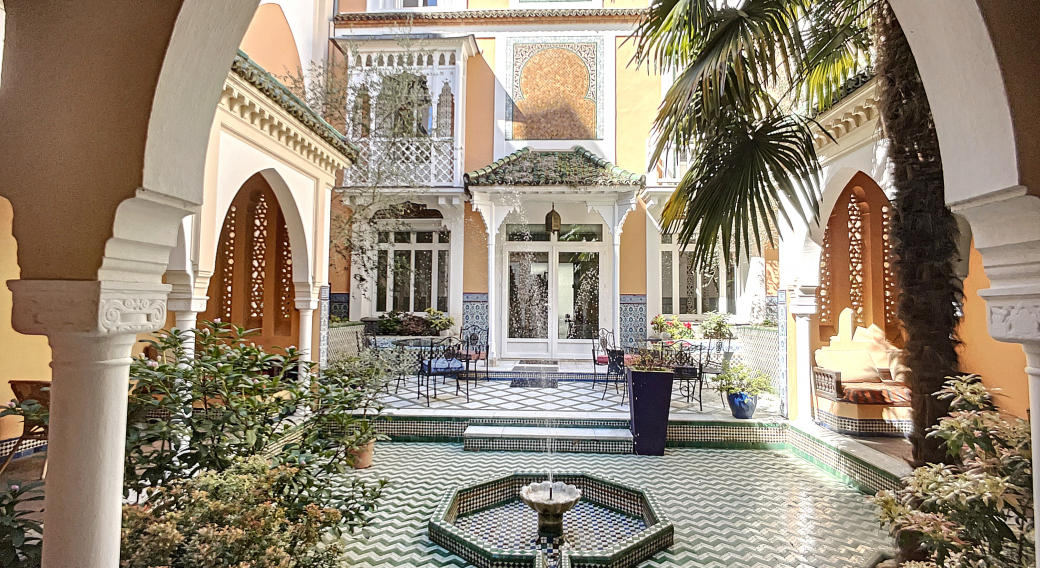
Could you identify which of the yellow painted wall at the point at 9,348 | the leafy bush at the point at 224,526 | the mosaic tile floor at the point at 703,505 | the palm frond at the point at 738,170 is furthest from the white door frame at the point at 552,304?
the leafy bush at the point at 224,526

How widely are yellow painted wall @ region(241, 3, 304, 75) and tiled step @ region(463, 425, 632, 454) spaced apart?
21.5ft

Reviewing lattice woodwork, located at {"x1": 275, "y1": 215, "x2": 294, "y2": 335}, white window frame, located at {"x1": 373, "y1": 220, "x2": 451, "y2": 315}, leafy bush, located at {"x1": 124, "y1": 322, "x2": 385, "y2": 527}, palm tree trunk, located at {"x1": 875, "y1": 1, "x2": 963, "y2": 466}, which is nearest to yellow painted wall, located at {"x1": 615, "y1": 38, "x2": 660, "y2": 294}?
white window frame, located at {"x1": 373, "y1": 220, "x2": 451, "y2": 315}

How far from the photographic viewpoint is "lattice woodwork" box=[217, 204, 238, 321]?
6773mm

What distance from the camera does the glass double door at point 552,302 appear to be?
422 inches

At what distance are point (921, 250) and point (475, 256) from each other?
337 inches

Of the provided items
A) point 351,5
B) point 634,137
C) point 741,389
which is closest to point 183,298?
point 741,389

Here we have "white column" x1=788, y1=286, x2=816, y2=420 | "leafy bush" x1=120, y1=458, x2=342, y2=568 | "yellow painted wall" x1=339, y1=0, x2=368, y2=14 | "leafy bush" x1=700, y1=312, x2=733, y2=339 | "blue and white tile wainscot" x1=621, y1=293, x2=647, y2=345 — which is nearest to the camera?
"leafy bush" x1=120, y1=458, x2=342, y2=568

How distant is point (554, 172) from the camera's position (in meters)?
9.57

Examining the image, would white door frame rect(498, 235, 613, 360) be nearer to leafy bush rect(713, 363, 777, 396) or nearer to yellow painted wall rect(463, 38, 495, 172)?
yellow painted wall rect(463, 38, 495, 172)

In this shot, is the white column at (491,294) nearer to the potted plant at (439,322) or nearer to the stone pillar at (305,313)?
the potted plant at (439,322)

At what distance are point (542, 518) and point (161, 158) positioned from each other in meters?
3.26

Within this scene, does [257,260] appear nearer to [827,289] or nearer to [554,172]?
[554,172]

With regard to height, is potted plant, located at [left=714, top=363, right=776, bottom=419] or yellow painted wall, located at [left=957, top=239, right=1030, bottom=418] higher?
yellow painted wall, located at [left=957, top=239, right=1030, bottom=418]

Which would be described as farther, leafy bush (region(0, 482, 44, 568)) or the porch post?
the porch post
